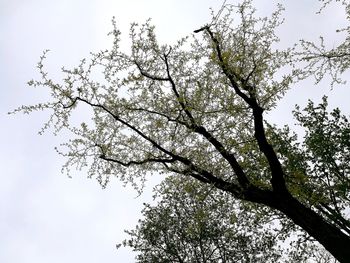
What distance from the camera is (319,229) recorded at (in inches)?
379

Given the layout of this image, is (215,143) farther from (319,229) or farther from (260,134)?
(319,229)

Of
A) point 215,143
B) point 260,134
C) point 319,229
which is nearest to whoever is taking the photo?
point 319,229

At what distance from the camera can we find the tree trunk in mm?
9359

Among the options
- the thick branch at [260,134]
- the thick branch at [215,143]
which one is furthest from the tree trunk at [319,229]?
the thick branch at [215,143]

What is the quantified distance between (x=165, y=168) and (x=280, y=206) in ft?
11.7

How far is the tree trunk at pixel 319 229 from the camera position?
30.7ft

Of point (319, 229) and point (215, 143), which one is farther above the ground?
point (215, 143)

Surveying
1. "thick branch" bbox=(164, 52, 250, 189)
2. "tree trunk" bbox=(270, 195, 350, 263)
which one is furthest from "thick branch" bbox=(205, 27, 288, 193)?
"thick branch" bbox=(164, 52, 250, 189)

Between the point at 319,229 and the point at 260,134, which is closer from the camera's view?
the point at 319,229

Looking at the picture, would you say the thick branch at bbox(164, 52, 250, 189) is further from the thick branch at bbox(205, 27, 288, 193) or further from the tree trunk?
the tree trunk

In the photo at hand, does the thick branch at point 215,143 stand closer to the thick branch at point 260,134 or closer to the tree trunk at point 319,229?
the thick branch at point 260,134

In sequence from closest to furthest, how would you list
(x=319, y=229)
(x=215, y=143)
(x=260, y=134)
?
(x=319, y=229) → (x=260, y=134) → (x=215, y=143)

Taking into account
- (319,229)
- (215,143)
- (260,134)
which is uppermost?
(215,143)

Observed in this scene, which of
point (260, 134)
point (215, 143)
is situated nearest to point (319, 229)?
point (260, 134)
